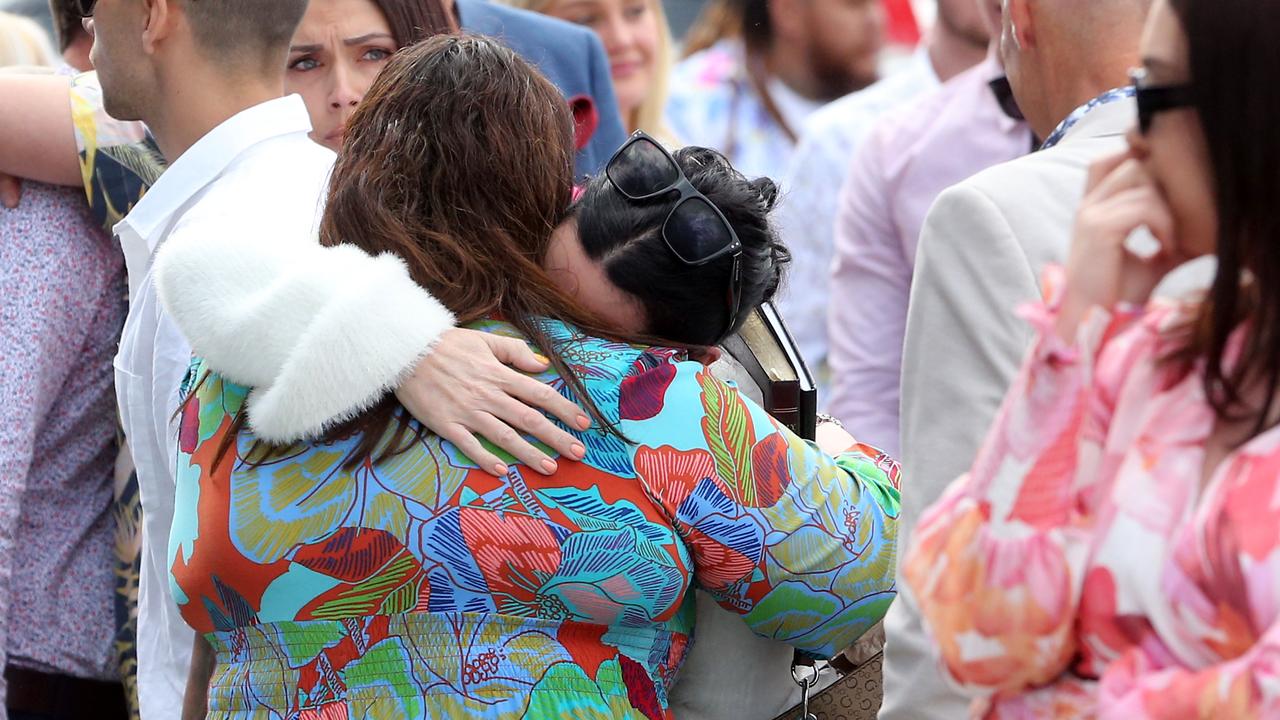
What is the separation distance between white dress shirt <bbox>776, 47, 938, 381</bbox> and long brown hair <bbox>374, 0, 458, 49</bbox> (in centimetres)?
152

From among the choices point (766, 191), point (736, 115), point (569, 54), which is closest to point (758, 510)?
point (766, 191)

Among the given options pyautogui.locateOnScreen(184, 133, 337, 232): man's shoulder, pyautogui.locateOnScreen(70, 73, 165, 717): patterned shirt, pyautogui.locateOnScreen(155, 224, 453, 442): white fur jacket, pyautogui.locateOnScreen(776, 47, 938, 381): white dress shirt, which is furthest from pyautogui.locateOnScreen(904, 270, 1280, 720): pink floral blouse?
pyautogui.locateOnScreen(776, 47, 938, 381): white dress shirt

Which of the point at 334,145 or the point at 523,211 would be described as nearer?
the point at 523,211

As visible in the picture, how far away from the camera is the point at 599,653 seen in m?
2.00

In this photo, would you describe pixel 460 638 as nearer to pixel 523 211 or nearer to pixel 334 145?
pixel 523 211

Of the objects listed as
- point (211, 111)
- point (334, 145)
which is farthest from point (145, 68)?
point (334, 145)

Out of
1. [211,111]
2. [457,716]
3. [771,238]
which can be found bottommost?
[457,716]

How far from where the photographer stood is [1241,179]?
4.53 ft

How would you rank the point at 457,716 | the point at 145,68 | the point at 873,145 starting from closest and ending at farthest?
the point at 457,716 < the point at 145,68 < the point at 873,145

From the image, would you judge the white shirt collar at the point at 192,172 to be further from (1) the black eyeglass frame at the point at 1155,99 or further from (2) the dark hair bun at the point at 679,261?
(1) the black eyeglass frame at the point at 1155,99

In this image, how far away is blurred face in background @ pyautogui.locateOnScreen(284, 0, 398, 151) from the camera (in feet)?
10.2

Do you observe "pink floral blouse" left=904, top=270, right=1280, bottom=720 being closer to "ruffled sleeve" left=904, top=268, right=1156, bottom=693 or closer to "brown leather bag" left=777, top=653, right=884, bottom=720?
"ruffled sleeve" left=904, top=268, right=1156, bottom=693

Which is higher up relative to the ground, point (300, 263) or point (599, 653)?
point (300, 263)

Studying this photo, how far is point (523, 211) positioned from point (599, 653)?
0.58m
